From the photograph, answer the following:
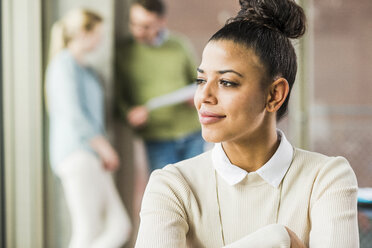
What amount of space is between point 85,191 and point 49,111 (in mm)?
578

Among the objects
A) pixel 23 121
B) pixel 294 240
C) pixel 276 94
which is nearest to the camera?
pixel 294 240

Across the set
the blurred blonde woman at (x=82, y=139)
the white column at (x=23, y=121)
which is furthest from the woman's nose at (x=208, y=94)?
the white column at (x=23, y=121)

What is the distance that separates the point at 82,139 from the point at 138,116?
14.8 inches

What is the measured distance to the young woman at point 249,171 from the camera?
1032mm

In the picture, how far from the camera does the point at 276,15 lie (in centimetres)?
107

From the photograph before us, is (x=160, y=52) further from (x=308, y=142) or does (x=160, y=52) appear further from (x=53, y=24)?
(x=308, y=142)

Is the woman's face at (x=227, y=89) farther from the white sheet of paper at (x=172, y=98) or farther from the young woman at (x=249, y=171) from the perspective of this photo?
the white sheet of paper at (x=172, y=98)

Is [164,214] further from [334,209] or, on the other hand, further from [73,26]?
[73,26]

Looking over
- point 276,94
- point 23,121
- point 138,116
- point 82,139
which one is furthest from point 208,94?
point 23,121

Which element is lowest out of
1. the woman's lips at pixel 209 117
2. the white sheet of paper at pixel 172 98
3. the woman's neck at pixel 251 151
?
the white sheet of paper at pixel 172 98

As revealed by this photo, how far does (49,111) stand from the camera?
3574 millimetres

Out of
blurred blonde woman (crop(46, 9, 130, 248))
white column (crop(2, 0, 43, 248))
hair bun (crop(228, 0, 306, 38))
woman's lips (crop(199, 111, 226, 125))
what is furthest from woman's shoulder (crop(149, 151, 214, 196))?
white column (crop(2, 0, 43, 248))

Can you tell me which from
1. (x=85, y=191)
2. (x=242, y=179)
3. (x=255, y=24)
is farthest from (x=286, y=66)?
(x=85, y=191)

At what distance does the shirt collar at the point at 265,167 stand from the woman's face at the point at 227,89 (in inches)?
2.6
